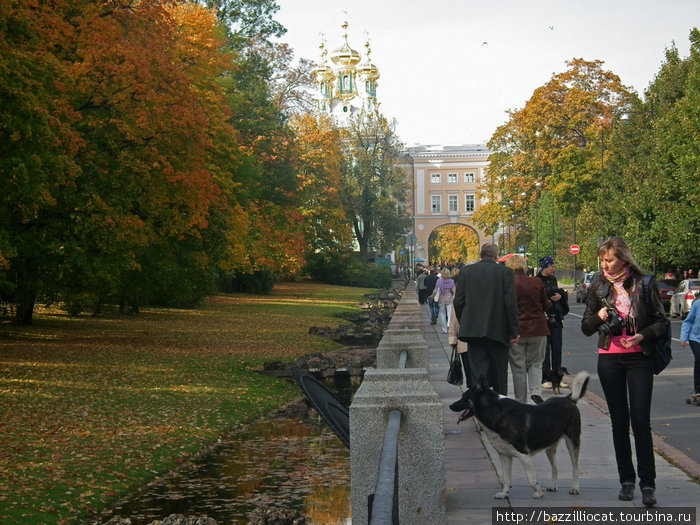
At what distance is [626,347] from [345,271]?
242 feet

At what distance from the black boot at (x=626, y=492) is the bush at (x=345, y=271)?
232 feet

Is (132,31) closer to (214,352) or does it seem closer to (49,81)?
(49,81)

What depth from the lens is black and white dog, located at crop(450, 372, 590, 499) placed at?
22.8ft

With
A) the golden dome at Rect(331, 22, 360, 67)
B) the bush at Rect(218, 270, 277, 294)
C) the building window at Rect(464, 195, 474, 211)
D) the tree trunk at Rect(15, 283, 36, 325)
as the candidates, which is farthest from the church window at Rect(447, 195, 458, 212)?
the tree trunk at Rect(15, 283, 36, 325)

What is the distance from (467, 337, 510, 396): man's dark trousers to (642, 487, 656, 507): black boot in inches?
120

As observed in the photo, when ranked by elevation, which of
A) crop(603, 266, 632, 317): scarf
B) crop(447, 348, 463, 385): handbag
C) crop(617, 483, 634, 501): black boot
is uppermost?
crop(603, 266, 632, 317): scarf

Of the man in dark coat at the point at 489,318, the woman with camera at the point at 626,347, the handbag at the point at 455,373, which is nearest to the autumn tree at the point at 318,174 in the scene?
the handbag at the point at 455,373

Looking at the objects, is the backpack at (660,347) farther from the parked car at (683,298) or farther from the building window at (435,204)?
the building window at (435,204)

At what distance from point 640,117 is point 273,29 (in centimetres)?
2089

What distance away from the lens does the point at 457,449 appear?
30.4 feet

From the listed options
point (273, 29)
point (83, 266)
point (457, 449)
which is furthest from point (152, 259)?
point (273, 29)

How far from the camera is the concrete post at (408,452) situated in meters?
5.57

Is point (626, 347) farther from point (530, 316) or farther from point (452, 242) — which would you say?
point (452, 242)

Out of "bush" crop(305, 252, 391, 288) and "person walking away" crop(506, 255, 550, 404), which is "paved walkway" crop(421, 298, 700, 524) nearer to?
"person walking away" crop(506, 255, 550, 404)
